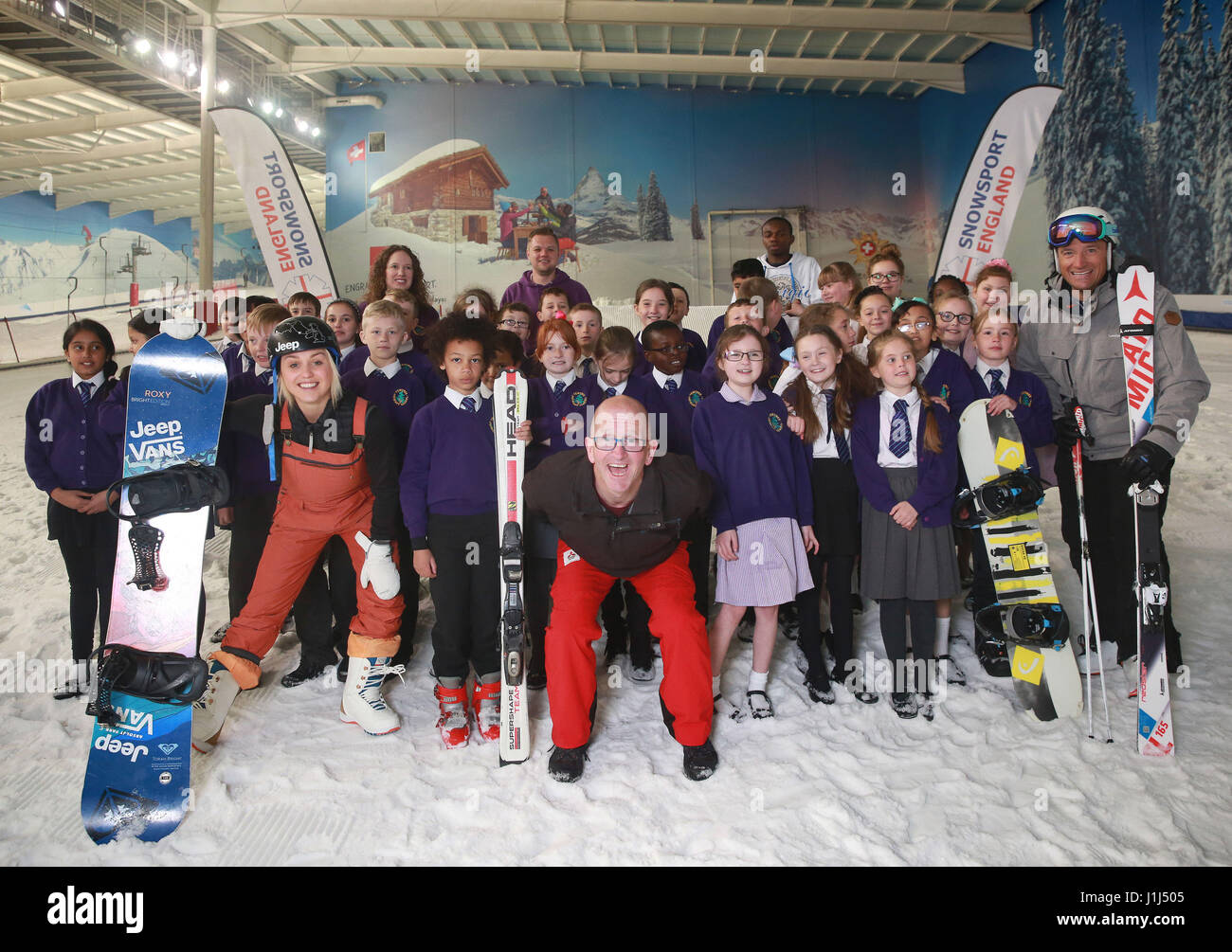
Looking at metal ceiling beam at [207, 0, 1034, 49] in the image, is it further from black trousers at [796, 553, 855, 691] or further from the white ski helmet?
black trousers at [796, 553, 855, 691]

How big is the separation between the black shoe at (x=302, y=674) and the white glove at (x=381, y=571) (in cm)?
74

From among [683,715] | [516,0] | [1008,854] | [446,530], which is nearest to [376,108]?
[516,0]

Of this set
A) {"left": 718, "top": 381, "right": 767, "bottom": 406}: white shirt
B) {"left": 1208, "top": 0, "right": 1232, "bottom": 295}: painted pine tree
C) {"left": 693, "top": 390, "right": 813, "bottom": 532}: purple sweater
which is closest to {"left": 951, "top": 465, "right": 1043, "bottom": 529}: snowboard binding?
{"left": 693, "top": 390, "right": 813, "bottom": 532}: purple sweater

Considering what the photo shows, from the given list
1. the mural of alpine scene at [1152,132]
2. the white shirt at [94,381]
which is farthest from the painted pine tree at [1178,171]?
the white shirt at [94,381]

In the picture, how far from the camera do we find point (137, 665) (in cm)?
226

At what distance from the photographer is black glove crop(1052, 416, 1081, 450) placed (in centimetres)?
286

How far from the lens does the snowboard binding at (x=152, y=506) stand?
7.77 ft

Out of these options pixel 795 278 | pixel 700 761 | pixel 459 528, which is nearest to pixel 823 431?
pixel 700 761

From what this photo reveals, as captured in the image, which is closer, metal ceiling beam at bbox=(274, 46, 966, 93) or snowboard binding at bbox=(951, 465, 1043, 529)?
snowboard binding at bbox=(951, 465, 1043, 529)

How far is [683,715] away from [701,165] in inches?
441

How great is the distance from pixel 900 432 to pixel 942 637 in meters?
0.88

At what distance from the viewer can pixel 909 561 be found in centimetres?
273

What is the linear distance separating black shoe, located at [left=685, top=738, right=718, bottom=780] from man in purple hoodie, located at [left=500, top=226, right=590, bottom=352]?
96.6 inches

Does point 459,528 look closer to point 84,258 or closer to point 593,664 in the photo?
point 593,664
